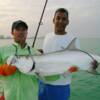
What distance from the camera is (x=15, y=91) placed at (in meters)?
4.79

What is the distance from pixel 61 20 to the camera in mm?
5449

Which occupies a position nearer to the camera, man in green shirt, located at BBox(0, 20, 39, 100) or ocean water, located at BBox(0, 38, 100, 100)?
man in green shirt, located at BBox(0, 20, 39, 100)

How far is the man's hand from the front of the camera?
4.48m

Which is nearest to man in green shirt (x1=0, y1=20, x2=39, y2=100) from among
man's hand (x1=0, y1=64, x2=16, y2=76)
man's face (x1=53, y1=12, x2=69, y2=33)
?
man's hand (x1=0, y1=64, x2=16, y2=76)

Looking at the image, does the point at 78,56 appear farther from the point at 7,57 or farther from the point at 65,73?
the point at 7,57

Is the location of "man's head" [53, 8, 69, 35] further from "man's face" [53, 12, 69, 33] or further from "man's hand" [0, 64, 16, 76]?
"man's hand" [0, 64, 16, 76]

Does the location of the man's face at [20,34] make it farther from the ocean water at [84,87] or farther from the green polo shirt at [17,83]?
the ocean water at [84,87]

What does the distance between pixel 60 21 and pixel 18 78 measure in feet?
4.60

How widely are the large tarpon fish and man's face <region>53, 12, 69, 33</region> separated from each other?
64 cm

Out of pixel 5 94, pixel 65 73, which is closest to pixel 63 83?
pixel 65 73

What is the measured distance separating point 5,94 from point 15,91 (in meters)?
0.20

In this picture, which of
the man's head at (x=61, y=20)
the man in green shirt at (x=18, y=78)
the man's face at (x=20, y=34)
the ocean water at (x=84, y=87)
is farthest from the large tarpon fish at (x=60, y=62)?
the ocean water at (x=84, y=87)

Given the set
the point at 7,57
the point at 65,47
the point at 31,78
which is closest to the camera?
the point at 7,57

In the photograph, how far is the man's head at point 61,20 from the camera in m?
5.46
